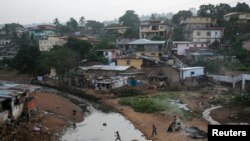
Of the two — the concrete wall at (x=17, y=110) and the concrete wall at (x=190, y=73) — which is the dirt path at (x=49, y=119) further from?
the concrete wall at (x=190, y=73)

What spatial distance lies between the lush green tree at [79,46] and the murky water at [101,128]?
21820mm

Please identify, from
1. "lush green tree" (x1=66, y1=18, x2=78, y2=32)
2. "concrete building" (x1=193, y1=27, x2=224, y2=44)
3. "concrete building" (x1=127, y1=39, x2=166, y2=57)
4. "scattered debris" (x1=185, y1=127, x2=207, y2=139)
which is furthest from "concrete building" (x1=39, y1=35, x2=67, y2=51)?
"scattered debris" (x1=185, y1=127, x2=207, y2=139)

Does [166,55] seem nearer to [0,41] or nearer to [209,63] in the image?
[209,63]

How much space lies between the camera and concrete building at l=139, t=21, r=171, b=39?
235ft

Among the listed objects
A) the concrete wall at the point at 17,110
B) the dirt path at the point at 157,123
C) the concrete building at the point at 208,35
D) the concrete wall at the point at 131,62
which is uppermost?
the concrete building at the point at 208,35

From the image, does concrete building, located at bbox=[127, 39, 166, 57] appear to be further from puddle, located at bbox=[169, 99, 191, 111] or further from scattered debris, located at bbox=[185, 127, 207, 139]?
scattered debris, located at bbox=[185, 127, 207, 139]

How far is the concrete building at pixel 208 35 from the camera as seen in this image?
203 ft

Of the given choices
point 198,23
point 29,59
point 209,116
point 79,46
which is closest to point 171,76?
point 209,116

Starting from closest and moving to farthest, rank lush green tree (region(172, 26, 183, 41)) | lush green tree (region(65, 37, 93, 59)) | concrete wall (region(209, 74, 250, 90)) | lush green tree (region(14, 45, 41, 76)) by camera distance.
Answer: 1. concrete wall (region(209, 74, 250, 90))
2. lush green tree (region(14, 45, 41, 76))
3. lush green tree (region(65, 37, 93, 59))
4. lush green tree (region(172, 26, 183, 41))

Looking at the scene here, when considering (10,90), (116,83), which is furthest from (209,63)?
(10,90)

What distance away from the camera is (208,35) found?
62.8 metres

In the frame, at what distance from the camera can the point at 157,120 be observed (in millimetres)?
30578

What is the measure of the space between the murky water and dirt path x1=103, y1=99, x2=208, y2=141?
0.63 m

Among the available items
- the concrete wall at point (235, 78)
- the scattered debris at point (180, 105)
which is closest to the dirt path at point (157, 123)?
the scattered debris at point (180, 105)
